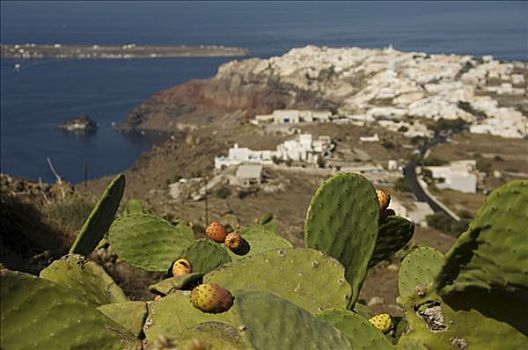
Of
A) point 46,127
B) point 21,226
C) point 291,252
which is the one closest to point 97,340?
point 291,252

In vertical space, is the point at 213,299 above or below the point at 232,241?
above

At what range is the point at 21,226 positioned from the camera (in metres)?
6.16

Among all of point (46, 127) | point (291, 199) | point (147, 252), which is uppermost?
point (147, 252)

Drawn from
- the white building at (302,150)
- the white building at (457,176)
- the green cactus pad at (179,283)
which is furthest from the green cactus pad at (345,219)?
the white building at (302,150)

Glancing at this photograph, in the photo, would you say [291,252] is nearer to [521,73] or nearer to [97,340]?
[97,340]

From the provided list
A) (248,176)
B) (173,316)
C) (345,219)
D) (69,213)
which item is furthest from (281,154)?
(173,316)

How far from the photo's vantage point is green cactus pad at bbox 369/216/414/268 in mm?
1568

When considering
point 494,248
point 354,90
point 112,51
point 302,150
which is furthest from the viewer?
point 112,51

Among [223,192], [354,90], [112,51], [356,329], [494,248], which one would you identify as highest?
[494,248]

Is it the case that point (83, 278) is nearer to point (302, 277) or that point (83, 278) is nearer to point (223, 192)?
point (302, 277)

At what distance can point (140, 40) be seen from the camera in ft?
332

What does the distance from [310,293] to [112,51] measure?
92.0m

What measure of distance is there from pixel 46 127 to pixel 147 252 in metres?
50.5

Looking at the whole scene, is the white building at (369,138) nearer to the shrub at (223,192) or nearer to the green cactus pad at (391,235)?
the shrub at (223,192)
